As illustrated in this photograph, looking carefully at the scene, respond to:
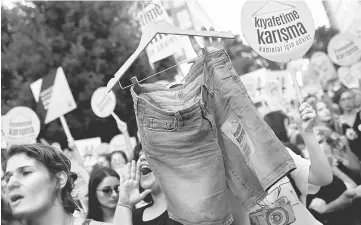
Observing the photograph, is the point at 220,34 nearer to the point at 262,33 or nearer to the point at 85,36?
the point at 262,33

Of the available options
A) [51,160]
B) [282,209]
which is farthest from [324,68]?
[51,160]

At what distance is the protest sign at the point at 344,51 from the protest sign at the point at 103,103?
3.09 meters

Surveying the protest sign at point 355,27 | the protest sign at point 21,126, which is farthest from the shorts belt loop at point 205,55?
the protest sign at point 21,126

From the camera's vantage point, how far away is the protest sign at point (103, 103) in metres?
7.27

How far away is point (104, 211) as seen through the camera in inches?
151

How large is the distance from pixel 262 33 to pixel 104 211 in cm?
170

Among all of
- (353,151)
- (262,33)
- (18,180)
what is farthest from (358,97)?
(18,180)

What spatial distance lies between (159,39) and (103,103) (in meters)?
1.55

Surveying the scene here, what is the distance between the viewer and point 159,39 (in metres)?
6.30

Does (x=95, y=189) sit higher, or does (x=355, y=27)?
(x=355, y=27)

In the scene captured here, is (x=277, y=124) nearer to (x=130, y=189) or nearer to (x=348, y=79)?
(x=130, y=189)

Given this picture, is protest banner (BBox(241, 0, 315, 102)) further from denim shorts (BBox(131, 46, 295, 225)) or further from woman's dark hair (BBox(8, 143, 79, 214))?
woman's dark hair (BBox(8, 143, 79, 214))

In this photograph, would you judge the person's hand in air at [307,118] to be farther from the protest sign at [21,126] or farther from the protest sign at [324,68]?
the protest sign at [324,68]

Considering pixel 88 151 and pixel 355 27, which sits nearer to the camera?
pixel 355 27
